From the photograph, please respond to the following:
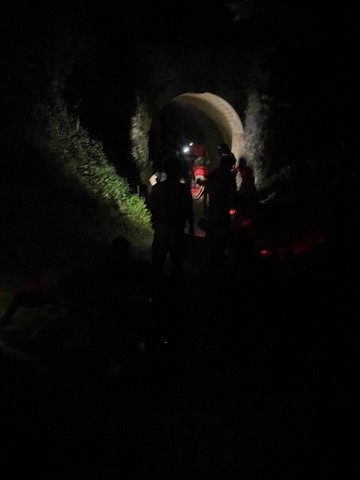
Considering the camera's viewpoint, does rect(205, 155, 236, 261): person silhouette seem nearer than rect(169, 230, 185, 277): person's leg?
No

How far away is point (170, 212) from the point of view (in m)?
6.23

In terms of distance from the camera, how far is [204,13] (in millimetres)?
14109

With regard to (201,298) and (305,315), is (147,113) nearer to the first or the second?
(201,298)

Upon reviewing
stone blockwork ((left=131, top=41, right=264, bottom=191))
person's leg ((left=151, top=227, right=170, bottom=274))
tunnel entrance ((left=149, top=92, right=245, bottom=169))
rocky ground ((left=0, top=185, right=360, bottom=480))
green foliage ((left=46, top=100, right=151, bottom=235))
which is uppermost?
tunnel entrance ((left=149, top=92, right=245, bottom=169))

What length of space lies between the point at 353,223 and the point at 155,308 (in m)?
3.24

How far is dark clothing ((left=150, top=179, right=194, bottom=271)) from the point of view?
6.21 metres

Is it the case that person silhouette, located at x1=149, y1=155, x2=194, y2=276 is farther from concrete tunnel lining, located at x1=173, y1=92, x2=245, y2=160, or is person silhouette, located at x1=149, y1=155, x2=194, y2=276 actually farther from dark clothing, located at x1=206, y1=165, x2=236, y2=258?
concrete tunnel lining, located at x1=173, y1=92, x2=245, y2=160

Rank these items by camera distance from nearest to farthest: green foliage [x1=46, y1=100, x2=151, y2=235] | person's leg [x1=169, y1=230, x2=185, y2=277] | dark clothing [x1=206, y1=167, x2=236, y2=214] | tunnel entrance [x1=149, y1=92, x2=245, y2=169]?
person's leg [x1=169, y1=230, x2=185, y2=277]
dark clothing [x1=206, y1=167, x2=236, y2=214]
green foliage [x1=46, y1=100, x2=151, y2=235]
tunnel entrance [x1=149, y1=92, x2=245, y2=169]

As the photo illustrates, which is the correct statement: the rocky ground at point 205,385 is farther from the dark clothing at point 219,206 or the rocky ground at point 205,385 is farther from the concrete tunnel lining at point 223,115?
the concrete tunnel lining at point 223,115

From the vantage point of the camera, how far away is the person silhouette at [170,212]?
6199mm

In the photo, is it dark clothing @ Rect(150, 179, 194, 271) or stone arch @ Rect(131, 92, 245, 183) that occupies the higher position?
stone arch @ Rect(131, 92, 245, 183)

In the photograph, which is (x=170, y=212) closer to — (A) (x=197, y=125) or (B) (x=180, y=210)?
(B) (x=180, y=210)

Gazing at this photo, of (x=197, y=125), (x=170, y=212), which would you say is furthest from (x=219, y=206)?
(x=197, y=125)

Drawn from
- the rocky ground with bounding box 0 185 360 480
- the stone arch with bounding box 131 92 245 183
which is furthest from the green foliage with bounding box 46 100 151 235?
the rocky ground with bounding box 0 185 360 480
